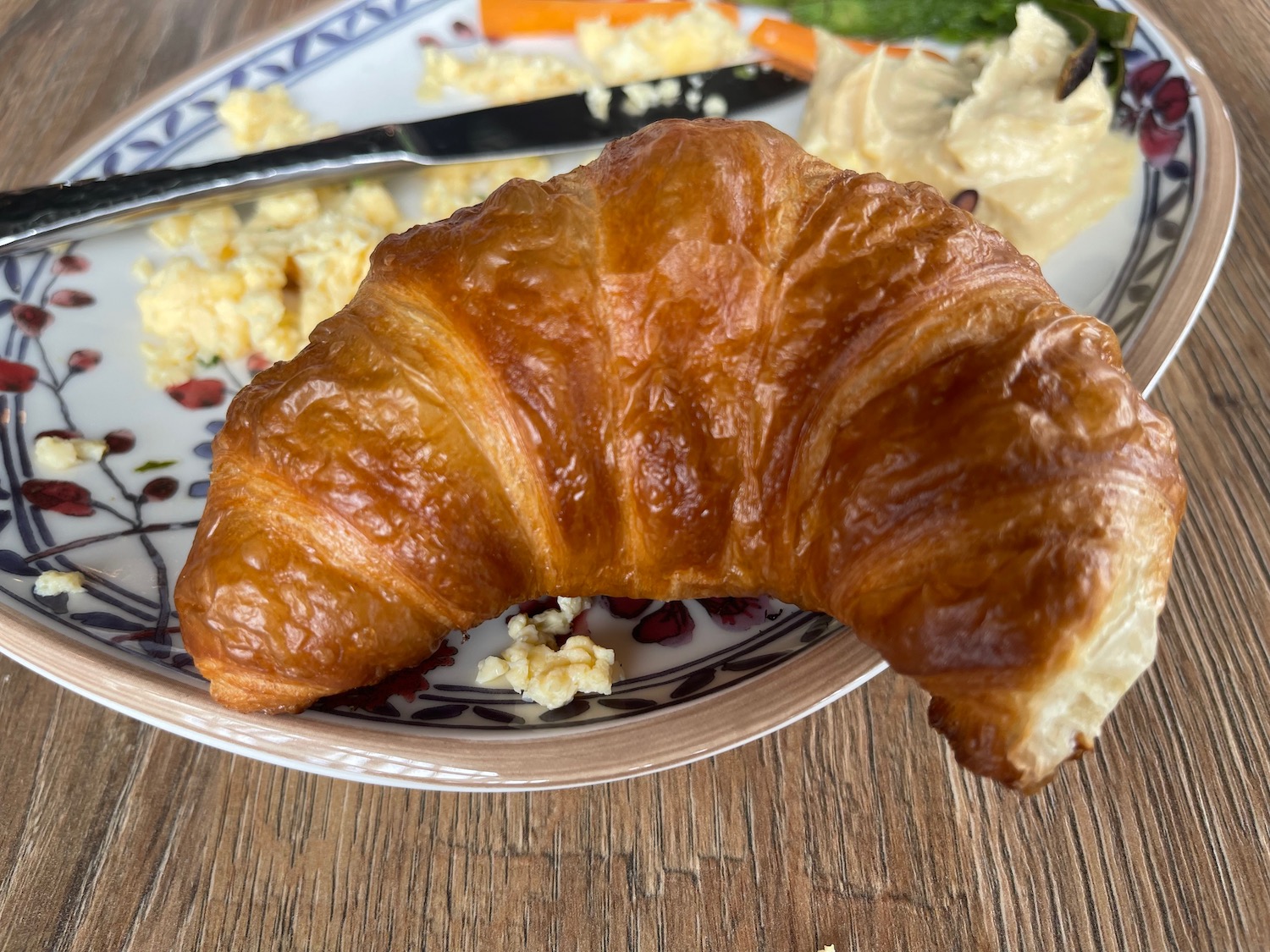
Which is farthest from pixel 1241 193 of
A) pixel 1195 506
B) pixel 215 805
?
pixel 215 805

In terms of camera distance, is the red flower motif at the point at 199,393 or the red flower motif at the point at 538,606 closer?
the red flower motif at the point at 538,606

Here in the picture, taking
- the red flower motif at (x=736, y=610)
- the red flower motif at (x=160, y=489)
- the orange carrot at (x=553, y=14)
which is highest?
the orange carrot at (x=553, y=14)

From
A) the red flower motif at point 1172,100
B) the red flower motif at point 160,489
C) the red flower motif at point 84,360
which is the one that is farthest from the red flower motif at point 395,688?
the red flower motif at point 1172,100

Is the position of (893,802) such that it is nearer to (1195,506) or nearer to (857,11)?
(1195,506)

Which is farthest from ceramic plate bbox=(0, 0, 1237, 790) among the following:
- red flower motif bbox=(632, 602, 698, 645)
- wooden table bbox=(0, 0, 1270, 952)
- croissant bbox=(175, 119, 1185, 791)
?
wooden table bbox=(0, 0, 1270, 952)

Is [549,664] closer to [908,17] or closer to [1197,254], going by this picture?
[1197,254]

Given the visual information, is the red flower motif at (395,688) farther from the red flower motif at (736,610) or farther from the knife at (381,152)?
the knife at (381,152)

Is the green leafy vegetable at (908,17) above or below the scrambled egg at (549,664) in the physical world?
above

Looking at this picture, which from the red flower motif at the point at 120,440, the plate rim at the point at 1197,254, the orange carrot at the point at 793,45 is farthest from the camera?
the orange carrot at the point at 793,45
